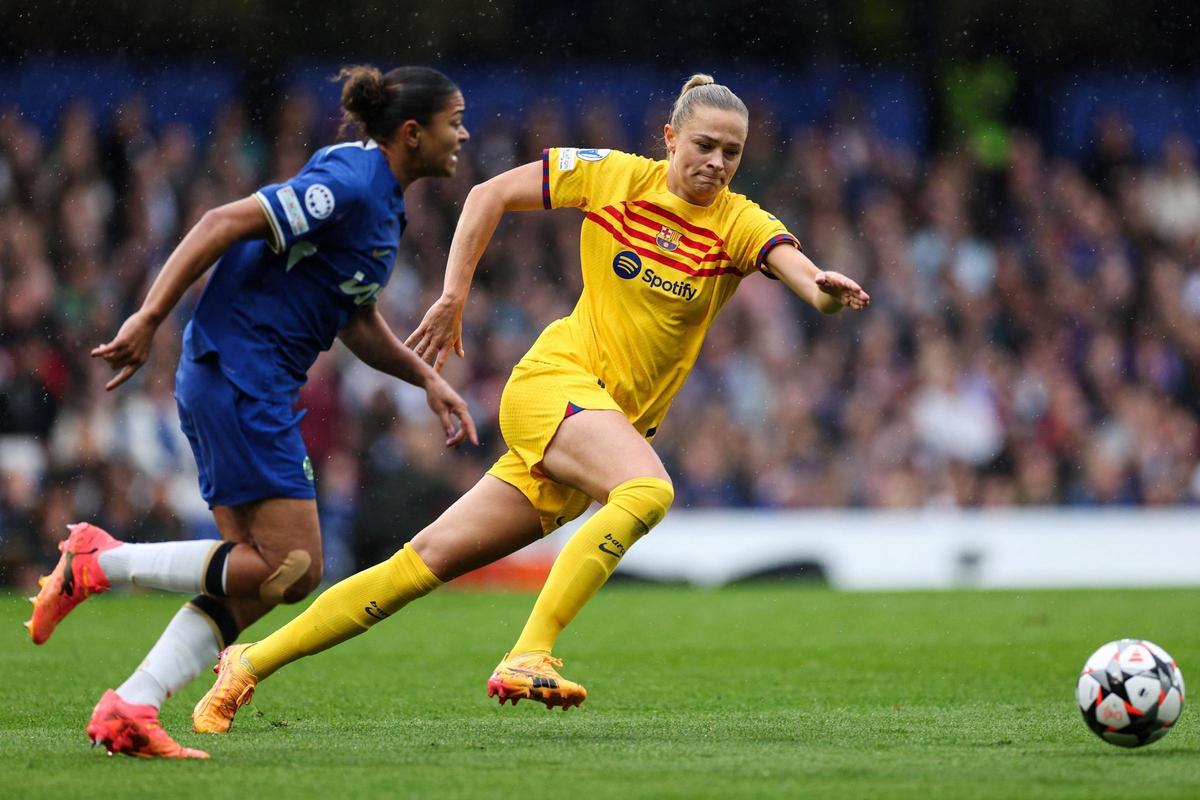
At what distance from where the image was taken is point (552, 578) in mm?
5691

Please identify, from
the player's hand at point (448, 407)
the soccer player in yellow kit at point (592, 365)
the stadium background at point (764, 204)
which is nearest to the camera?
the player's hand at point (448, 407)

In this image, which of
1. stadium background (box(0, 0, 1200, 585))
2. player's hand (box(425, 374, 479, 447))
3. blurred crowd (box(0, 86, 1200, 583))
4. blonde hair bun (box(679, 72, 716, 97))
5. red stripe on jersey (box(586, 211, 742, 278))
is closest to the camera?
player's hand (box(425, 374, 479, 447))

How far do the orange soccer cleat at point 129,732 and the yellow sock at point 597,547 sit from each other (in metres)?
1.23

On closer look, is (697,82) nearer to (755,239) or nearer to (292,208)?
(755,239)

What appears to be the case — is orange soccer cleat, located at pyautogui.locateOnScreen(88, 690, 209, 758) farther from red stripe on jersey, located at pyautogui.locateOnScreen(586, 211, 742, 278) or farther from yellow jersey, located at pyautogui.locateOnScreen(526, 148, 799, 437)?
red stripe on jersey, located at pyautogui.locateOnScreen(586, 211, 742, 278)

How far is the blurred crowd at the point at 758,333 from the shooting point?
45.0 ft

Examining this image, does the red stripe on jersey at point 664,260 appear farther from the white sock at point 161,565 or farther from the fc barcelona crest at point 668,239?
the white sock at point 161,565

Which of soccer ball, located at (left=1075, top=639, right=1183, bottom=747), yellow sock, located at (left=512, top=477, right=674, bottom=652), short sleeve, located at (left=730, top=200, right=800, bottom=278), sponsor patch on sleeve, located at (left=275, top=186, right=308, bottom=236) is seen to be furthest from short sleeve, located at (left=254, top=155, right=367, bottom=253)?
soccer ball, located at (left=1075, top=639, right=1183, bottom=747)

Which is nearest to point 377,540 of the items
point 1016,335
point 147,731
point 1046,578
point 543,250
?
point 543,250

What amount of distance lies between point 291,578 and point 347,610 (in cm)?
57

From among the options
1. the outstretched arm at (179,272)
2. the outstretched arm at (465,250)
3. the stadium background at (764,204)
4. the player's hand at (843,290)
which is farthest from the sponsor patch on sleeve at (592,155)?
the stadium background at (764,204)

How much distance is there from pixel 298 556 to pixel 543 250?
11361 mm

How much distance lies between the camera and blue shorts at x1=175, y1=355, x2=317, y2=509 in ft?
17.0

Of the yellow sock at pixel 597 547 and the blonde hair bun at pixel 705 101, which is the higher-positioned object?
the blonde hair bun at pixel 705 101
